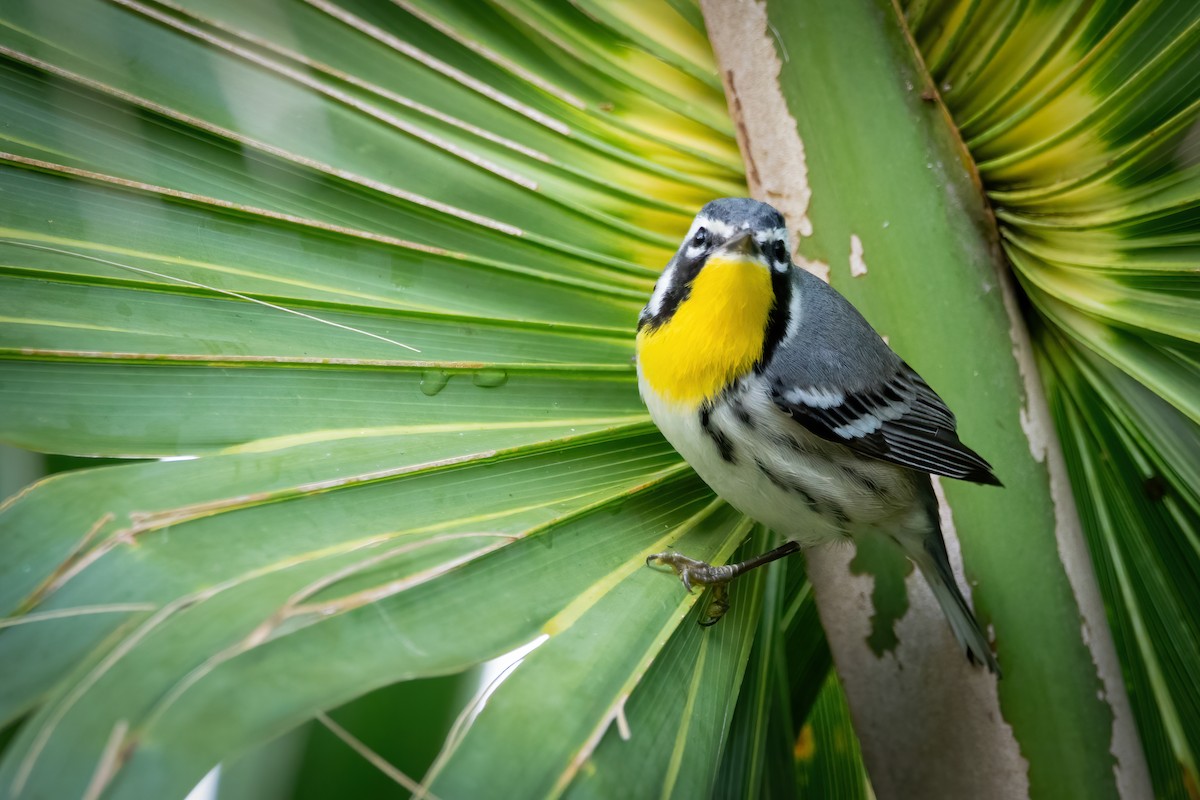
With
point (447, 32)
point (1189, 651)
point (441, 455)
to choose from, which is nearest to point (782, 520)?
point (441, 455)

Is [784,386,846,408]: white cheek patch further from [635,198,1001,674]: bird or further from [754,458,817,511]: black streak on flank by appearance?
[754,458,817,511]: black streak on flank

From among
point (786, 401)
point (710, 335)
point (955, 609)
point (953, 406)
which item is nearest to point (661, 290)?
point (710, 335)

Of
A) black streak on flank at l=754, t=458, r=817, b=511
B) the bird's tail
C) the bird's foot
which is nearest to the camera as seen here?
the bird's foot

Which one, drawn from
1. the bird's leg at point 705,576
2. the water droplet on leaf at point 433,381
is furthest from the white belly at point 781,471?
the water droplet on leaf at point 433,381

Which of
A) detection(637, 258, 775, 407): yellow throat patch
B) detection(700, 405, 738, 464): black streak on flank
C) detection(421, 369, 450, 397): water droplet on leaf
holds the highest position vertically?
detection(637, 258, 775, 407): yellow throat patch

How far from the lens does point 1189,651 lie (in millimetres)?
1470

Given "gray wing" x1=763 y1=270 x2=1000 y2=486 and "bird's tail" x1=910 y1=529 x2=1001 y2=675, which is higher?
"gray wing" x1=763 y1=270 x2=1000 y2=486

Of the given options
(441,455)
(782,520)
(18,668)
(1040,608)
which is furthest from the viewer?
(782,520)

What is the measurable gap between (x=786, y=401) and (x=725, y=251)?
0.86 feet

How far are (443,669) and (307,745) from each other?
32 cm

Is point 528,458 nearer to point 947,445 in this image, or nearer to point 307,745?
point 307,745

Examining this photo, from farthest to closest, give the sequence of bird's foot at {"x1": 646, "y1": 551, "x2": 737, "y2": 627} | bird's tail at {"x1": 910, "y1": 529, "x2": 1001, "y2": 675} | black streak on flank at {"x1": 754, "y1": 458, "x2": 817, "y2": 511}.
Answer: black streak on flank at {"x1": 754, "y1": 458, "x2": 817, "y2": 511} → bird's tail at {"x1": 910, "y1": 529, "x2": 1001, "y2": 675} → bird's foot at {"x1": 646, "y1": 551, "x2": 737, "y2": 627}

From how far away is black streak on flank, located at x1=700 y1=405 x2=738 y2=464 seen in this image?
55.3 inches

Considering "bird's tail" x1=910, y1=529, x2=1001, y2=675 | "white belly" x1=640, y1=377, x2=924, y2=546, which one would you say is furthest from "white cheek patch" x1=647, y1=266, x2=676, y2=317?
"bird's tail" x1=910, y1=529, x2=1001, y2=675
